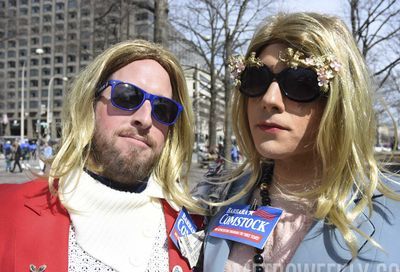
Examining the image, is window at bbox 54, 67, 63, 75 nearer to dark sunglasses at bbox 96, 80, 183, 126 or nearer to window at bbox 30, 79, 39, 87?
window at bbox 30, 79, 39, 87

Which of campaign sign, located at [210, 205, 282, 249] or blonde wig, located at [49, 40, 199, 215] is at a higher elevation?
blonde wig, located at [49, 40, 199, 215]

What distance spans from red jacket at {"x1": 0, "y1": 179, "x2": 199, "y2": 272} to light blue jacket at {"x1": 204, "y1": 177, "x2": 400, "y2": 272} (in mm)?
705

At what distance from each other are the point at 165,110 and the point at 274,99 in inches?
33.0

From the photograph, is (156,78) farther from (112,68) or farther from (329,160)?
(329,160)

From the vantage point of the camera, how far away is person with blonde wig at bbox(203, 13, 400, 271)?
61.7 inches

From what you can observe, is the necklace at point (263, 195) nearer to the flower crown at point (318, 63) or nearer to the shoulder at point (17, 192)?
the flower crown at point (318, 63)

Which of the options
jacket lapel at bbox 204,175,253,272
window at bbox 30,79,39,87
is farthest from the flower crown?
window at bbox 30,79,39,87

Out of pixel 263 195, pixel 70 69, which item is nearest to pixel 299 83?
pixel 263 195

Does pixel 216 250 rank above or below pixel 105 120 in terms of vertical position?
below

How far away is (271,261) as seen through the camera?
1.71 m

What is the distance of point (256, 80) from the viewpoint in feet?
5.77

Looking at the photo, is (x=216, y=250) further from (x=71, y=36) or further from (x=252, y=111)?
(x=71, y=36)

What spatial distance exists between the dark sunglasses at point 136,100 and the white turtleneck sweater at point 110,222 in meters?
0.43

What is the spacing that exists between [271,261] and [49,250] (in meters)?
0.97
